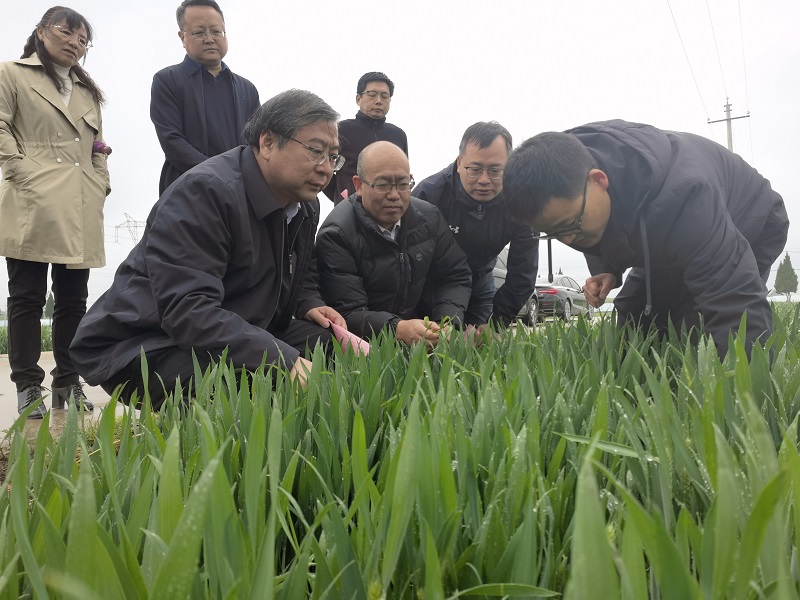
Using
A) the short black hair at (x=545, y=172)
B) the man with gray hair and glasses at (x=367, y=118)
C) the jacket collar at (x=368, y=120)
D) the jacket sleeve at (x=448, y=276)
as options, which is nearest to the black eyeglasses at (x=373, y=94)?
the man with gray hair and glasses at (x=367, y=118)

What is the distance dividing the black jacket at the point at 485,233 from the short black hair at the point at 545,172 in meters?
1.49

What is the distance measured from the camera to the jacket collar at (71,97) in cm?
331

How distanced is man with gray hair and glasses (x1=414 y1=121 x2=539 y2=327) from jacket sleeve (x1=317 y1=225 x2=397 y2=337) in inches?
28.4

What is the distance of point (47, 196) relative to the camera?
10.7 ft

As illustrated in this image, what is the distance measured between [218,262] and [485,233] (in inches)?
73.0

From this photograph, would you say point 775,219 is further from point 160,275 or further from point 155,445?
point 155,445

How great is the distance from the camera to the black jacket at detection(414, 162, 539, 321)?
12.3 ft

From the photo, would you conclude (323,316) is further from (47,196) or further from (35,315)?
(47,196)

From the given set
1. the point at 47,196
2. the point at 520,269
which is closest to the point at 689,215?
the point at 520,269

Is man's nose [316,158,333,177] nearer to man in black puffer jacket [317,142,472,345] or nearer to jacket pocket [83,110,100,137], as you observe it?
man in black puffer jacket [317,142,472,345]

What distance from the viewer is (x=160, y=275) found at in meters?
2.18

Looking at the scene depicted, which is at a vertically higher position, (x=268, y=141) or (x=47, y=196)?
Answer: (x=268, y=141)

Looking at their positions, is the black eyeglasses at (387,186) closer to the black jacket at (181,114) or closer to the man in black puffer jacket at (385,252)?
the man in black puffer jacket at (385,252)

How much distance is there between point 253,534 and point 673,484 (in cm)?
51
